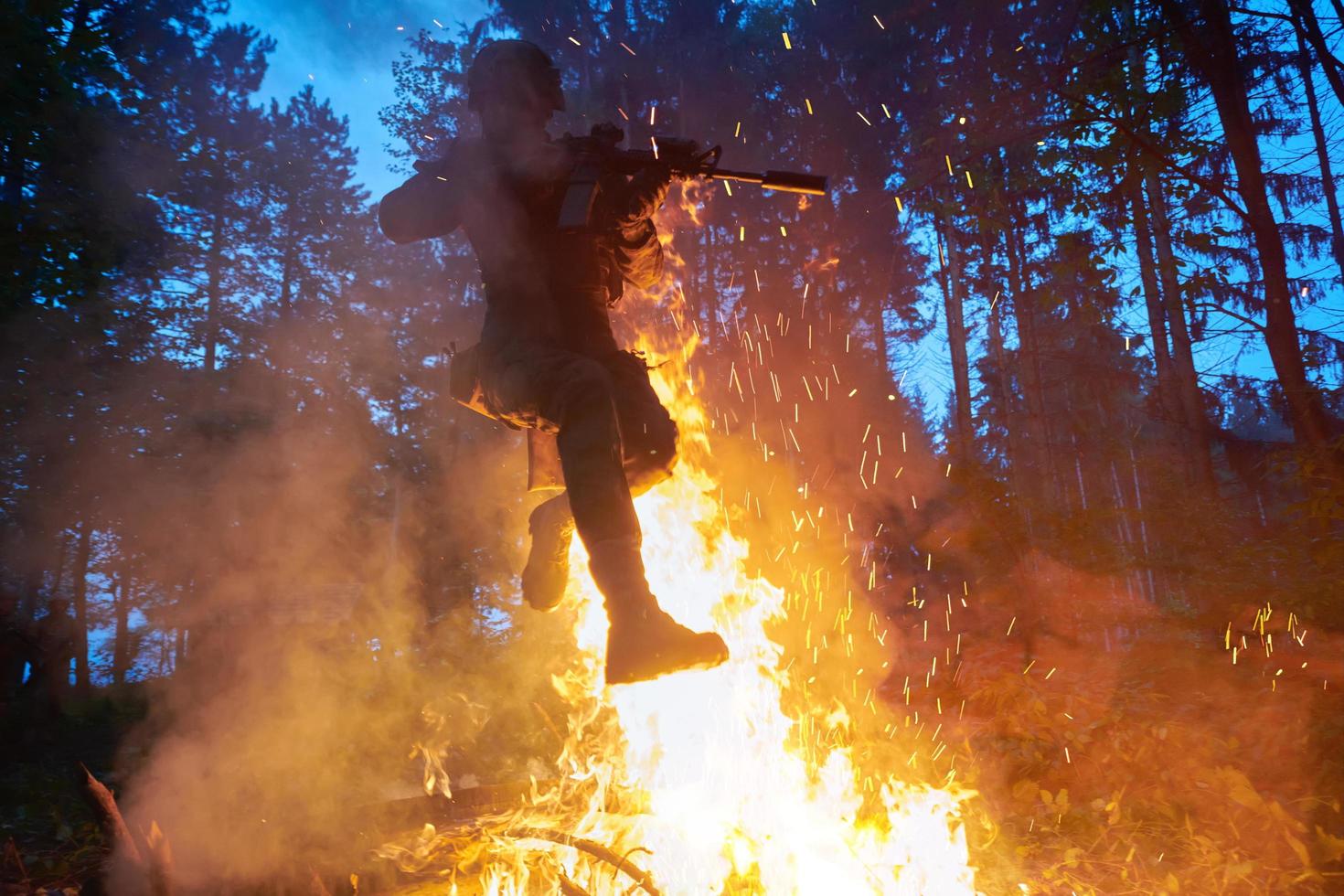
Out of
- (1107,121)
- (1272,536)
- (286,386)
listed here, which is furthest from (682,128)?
(1272,536)

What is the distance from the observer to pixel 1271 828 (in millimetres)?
4008

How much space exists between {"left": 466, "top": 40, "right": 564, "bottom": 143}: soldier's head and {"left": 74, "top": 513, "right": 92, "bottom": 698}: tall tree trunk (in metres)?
11.4

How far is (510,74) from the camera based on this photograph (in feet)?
8.96

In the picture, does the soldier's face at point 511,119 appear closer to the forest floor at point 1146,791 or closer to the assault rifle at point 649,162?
the assault rifle at point 649,162

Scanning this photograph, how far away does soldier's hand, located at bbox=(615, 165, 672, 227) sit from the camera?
2.59 meters

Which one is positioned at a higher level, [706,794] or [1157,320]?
[1157,320]

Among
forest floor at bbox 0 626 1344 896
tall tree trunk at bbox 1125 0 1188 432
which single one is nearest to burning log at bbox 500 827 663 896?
forest floor at bbox 0 626 1344 896

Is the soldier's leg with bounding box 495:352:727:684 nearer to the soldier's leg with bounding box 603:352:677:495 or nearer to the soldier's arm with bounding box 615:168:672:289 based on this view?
the soldier's leg with bounding box 603:352:677:495

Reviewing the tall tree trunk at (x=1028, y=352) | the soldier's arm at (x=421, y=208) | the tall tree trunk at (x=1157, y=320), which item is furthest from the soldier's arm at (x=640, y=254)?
the tall tree trunk at (x=1028, y=352)

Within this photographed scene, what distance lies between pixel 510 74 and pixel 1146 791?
18.6 feet

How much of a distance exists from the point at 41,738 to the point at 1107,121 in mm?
13154

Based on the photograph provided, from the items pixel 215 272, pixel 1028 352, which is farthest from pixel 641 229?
pixel 215 272

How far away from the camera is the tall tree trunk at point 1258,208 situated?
5812mm

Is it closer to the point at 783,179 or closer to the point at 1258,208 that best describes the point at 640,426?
the point at 783,179
